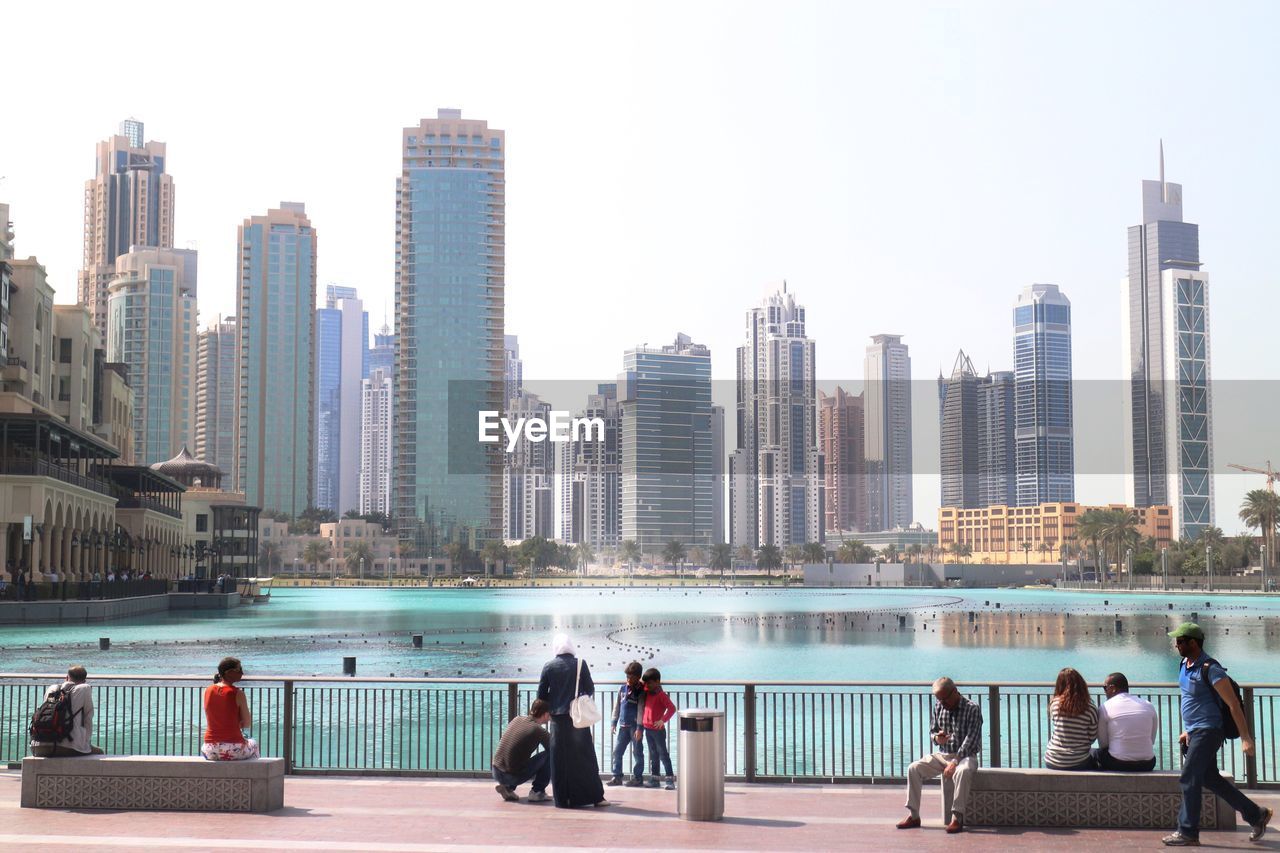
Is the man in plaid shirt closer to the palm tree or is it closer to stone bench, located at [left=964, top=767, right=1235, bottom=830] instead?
stone bench, located at [left=964, top=767, right=1235, bottom=830]

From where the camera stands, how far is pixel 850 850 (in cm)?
1152

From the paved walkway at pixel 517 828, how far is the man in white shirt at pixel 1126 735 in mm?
634

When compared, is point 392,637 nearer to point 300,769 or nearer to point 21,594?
point 21,594

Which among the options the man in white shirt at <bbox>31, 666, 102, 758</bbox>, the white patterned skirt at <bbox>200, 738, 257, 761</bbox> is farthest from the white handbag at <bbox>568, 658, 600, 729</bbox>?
the man in white shirt at <bbox>31, 666, 102, 758</bbox>

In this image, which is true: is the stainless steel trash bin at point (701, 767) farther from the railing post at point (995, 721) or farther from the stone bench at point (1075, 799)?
the railing post at point (995, 721)

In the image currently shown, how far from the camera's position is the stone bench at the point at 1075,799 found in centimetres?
1253

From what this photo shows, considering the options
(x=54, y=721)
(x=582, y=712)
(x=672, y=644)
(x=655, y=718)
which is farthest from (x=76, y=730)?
(x=672, y=644)

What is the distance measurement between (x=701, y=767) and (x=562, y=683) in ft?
6.05

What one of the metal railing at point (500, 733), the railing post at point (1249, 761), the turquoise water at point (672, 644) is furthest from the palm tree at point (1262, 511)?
the railing post at point (1249, 761)

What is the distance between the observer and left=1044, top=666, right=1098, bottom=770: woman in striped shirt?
41.9 feet

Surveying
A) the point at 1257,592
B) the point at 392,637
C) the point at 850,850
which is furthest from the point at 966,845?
the point at 1257,592

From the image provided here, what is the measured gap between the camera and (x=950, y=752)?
12969mm

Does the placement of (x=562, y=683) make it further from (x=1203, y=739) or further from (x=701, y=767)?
(x=1203, y=739)

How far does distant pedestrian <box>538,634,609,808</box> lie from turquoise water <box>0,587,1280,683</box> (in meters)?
29.8
